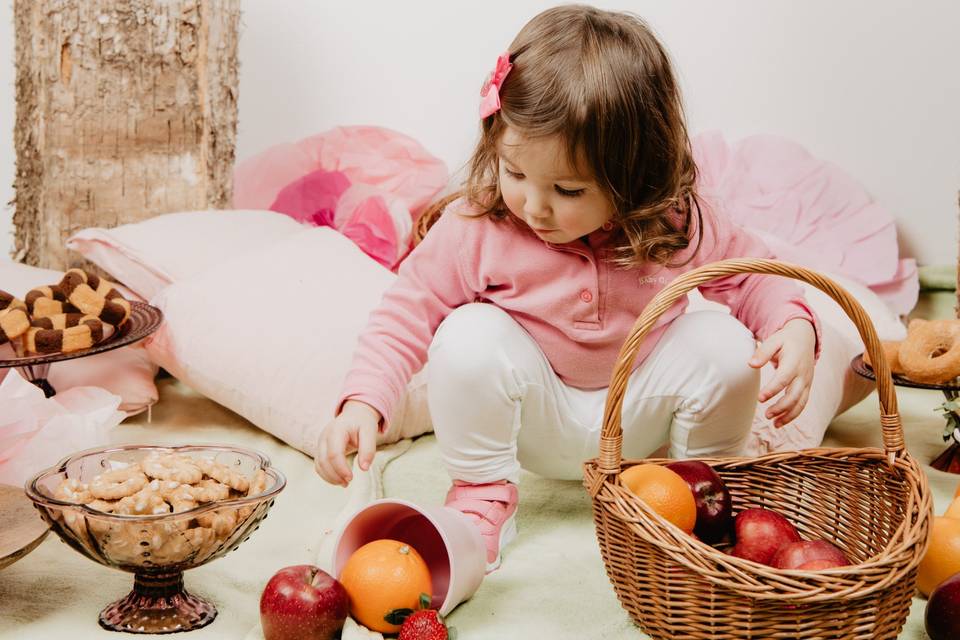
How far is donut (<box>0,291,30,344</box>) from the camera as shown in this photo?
1.35 meters

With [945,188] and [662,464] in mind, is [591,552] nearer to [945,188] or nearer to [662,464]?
[662,464]

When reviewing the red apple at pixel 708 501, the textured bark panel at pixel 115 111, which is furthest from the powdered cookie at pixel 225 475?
the textured bark panel at pixel 115 111

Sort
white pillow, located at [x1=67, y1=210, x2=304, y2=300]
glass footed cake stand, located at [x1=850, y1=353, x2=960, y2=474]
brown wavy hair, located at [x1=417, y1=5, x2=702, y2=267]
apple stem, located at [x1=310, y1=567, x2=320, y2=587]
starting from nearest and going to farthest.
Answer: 1. apple stem, located at [x1=310, y1=567, x2=320, y2=587]
2. brown wavy hair, located at [x1=417, y1=5, x2=702, y2=267]
3. glass footed cake stand, located at [x1=850, y1=353, x2=960, y2=474]
4. white pillow, located at [x1=67, y1=210, x2=304, y2=300]

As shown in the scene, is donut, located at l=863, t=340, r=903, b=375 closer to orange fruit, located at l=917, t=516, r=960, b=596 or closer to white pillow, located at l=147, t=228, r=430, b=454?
orange fruit, located at l=917, t=516, r=960, b=596

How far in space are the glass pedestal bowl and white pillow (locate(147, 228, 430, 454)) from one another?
0.43m

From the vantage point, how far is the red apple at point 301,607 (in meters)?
0.90

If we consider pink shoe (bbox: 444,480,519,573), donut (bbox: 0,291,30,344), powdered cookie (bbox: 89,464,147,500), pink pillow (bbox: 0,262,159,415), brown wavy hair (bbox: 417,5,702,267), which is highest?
brown wavy hair (bbox: 417,5,702,267)

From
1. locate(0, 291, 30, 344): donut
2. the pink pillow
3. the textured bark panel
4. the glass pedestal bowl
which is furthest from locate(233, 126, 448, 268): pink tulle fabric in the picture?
the glass pedestal bowl

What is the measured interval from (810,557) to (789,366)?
234 mm

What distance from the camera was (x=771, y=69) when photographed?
219 cm

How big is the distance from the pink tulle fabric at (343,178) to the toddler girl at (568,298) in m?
0.85

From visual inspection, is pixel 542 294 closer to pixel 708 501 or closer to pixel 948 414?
pixel 708 501

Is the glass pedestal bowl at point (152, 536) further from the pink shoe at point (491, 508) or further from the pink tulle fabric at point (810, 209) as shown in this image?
the pink tulle fabric at point (810, 209)

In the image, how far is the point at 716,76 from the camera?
2.21 m
